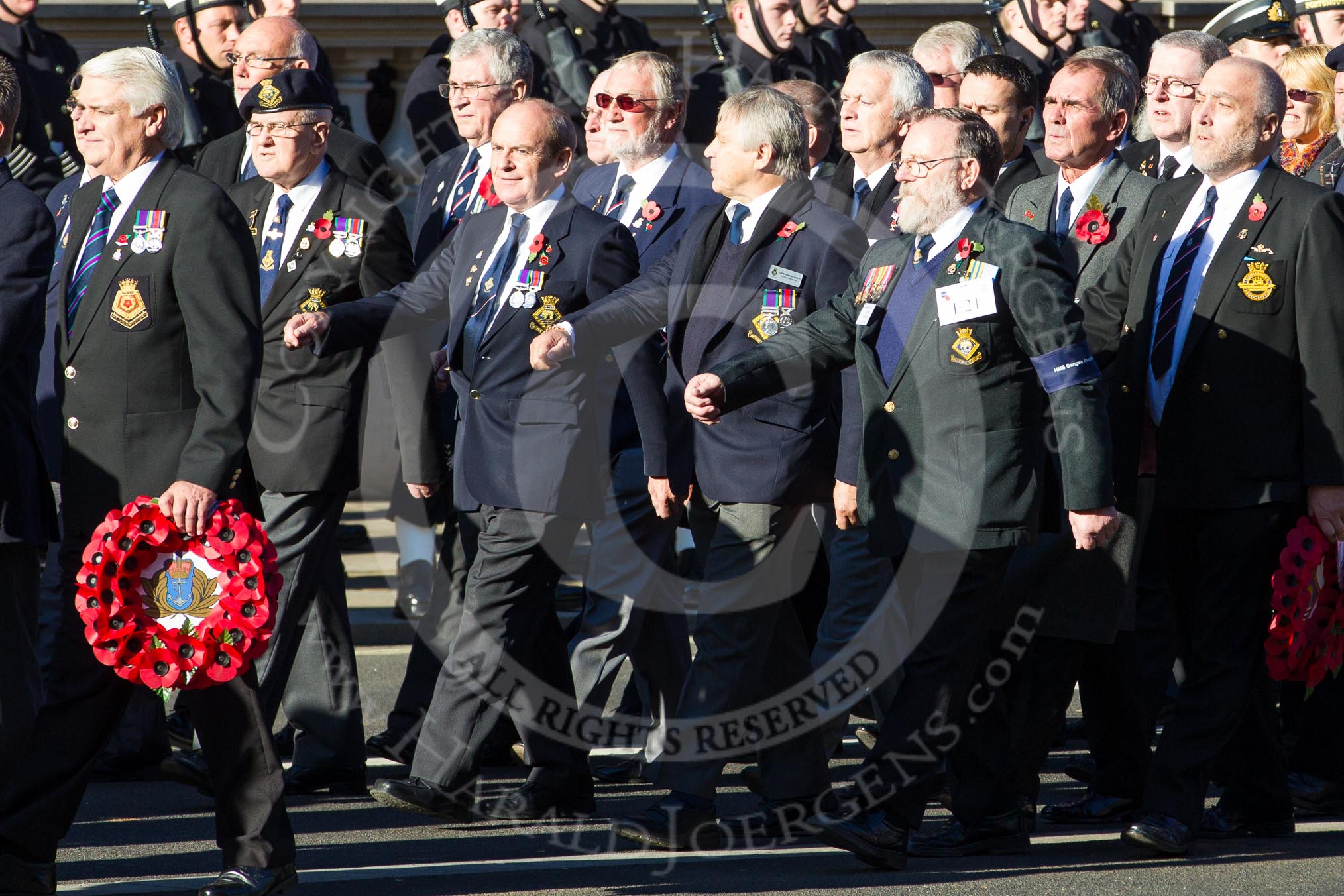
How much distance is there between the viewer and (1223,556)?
6.02 meters

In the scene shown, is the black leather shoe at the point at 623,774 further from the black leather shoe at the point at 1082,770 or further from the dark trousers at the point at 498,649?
the black leather shoe at the point at 1082,770

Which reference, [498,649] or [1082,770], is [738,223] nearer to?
[498,649]

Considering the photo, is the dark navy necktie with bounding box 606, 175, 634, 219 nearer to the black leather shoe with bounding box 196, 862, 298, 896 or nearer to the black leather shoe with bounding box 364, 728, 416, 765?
the black leather shoe with bounding box 364, 728, 416, 765

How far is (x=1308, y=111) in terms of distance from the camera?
26.5 feet

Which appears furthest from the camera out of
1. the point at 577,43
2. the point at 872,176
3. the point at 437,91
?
the point at 577,43

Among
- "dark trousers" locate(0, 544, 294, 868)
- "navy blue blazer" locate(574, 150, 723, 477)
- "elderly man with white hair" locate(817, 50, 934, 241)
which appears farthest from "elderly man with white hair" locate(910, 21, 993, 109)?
"dark trousers" locate(0, 544, 294, 868)

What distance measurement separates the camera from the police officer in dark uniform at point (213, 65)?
961 cm

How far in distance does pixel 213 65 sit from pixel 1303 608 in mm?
5903

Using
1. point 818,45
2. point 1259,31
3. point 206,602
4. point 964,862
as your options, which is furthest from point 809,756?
point 818,45

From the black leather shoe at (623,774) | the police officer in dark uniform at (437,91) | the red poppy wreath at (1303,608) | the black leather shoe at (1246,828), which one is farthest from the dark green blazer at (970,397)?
the police officer in dark uniform at (437,91)

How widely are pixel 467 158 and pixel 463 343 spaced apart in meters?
1.81

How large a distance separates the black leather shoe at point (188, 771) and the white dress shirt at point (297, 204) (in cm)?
165

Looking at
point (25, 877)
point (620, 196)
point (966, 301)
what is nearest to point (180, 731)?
point (25, 877)

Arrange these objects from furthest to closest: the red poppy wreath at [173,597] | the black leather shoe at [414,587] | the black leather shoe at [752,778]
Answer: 1. the black leather shoe at [414,587]
2. the black leather shoe at [752,778]
3. the red poppy wreath at [173,597]
